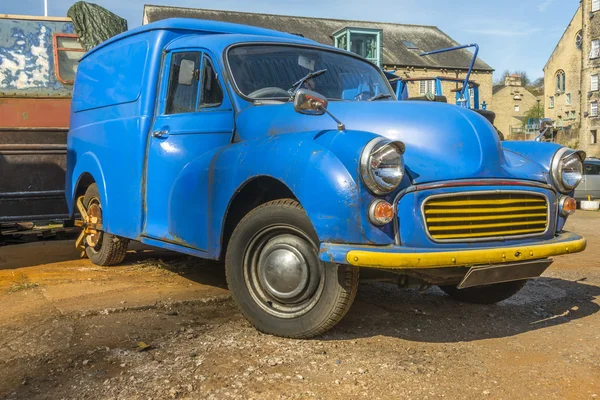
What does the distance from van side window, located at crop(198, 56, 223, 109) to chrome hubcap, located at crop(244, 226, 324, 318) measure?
1307 millimetres

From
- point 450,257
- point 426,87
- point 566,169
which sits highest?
point 426,87

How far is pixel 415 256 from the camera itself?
10.8 ft

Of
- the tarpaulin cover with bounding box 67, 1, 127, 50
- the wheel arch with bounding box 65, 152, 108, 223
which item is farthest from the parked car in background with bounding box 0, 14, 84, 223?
the wheel arch with bounding box 65, 152, 108, 223

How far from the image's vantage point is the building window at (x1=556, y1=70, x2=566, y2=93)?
53.4 metres

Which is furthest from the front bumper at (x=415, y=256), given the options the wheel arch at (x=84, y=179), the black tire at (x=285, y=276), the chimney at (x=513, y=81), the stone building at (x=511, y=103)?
the chimney at (x=513, y=81)

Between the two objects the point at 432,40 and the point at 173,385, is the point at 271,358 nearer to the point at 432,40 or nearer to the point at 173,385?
the point at 173,385

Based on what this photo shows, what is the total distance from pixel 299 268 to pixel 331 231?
42 cm

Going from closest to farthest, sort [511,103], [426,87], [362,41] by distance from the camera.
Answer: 1. [362,41]
2. [426,87]
3. [511,103]

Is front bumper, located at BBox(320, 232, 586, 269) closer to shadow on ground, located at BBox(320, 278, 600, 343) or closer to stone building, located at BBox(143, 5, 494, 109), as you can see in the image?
shadow on ground, located at BBox(320, 278, 600, 343)

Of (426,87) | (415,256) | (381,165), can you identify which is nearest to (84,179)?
(381,165)

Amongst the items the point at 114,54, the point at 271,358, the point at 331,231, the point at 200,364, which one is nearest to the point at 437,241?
the point at 331,231

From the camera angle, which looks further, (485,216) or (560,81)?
(560,81)

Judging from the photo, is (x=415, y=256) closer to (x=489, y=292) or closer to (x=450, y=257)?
(x=450, y=257)

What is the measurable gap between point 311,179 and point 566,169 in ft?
6.37
